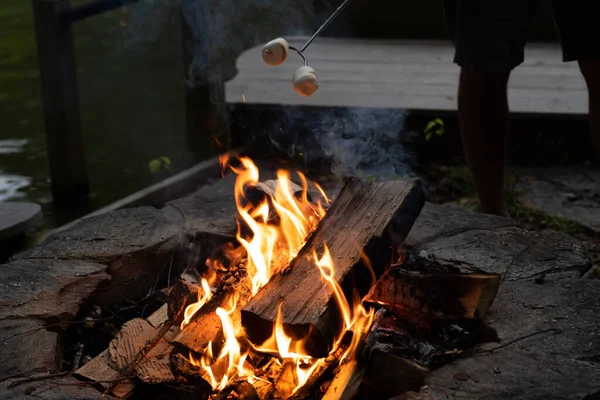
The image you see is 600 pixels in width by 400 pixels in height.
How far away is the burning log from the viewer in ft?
8.35

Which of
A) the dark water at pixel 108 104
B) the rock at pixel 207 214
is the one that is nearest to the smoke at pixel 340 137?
the dark water at pixel 108 104

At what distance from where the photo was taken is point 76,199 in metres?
4.89

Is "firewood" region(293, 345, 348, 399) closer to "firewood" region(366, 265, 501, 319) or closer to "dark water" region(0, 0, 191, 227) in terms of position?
"firewood" region(366, 265, 501, 319)

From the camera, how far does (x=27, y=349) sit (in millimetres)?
2424

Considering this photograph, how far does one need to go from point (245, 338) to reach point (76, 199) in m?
2.79

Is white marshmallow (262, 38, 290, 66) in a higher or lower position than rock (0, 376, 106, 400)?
higher

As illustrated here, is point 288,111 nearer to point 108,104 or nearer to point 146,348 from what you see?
point 108,104

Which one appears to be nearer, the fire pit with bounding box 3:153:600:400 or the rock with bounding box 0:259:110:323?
the fire pit with bounding box 3:153:600:400

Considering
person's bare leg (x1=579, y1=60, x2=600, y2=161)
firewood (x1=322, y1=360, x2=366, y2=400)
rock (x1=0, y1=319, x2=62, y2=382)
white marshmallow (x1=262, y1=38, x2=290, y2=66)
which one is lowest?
rock (x1=0, y1=319, x2=62, y2=382)

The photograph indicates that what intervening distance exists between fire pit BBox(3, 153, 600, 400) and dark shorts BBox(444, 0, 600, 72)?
746 mm

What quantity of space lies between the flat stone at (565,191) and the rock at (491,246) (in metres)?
1.42

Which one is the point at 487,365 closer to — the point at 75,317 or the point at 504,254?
the point at 504,254

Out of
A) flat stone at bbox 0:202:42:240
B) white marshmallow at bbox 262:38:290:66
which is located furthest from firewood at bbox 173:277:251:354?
flat stone at bbox 0:202:42:240

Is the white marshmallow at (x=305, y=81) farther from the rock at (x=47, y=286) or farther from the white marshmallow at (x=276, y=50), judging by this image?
the rock at (x=47, y=286)
